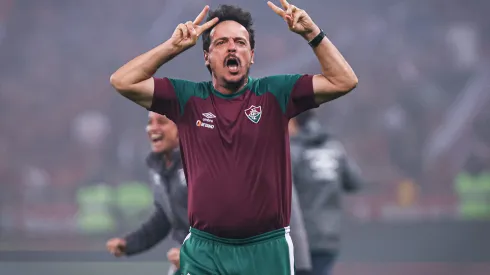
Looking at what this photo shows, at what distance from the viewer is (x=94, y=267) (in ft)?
39.8

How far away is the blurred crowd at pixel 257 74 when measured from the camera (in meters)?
14.1

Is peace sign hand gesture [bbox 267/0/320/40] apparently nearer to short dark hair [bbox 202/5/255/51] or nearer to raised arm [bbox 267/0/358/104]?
raised arm [bbox 267/0/358/104]

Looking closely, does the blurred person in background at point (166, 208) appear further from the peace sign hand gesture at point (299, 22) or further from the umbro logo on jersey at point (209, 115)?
the peace sign hand gesture at point (299, 22)

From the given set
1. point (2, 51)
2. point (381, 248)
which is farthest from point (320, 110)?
point (2, 51)

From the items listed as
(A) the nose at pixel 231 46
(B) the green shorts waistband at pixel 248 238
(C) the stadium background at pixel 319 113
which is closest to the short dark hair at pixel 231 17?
(A) the nose at pixel 231 46

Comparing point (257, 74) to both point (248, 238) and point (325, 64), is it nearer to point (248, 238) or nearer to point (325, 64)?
point (325, 64)

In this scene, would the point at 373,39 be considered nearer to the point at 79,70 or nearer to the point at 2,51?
the point at 79,70

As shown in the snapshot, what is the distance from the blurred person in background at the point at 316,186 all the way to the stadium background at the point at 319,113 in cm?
636

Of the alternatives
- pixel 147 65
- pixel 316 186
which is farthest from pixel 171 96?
pixel 316 186

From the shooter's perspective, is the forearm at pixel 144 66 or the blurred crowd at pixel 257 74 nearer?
the forearm at pixel 144 66

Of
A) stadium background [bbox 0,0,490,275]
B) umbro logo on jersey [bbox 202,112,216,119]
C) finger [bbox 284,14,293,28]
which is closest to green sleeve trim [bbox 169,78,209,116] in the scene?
umbro logo on jersey [bbox 202,112,216,119]

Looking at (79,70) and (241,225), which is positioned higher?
(79,70)

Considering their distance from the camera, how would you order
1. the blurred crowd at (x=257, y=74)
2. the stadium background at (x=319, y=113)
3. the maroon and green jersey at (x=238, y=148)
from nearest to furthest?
the maroon and green jersey at (x=238, y=148) < the stadium background at (x=319, y=113) < the blurred crowd at (x=257, y=74)

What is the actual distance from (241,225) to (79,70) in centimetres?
1148
